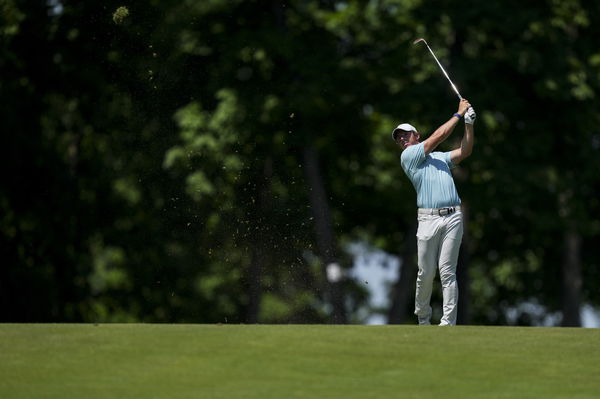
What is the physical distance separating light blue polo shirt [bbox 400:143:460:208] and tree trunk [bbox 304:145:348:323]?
12822mm

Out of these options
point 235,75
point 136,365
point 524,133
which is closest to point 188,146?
point 235,75

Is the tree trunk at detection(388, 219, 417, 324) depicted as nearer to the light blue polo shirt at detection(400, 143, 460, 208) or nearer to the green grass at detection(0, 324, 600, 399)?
the light blue polo shirt at detection(400, 143, 460, 208)

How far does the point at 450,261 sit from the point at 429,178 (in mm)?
829

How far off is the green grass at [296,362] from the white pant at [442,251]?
119 centimetres

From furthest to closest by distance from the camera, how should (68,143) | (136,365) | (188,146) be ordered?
(68,143), (188,146), (136,365)

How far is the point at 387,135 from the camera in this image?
27297 mm

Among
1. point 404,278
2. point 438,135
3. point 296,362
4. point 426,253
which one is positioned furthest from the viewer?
point 404,278

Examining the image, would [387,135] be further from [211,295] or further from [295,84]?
[211,295]

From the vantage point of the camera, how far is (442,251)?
1216 centimetres

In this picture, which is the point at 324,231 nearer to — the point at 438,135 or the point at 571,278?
the point at 571,278

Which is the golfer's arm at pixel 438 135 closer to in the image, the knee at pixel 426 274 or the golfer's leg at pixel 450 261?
the golfer's leg at pixel 450 261

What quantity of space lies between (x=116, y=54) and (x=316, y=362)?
19.0 m

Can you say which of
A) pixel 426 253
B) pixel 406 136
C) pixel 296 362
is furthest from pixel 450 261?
pixel 296 362

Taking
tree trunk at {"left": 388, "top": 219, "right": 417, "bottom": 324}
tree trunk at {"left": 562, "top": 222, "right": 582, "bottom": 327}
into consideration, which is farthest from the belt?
tree trunk at {"left": 562, "top": 222, "right": 582, "bottom": 327}
